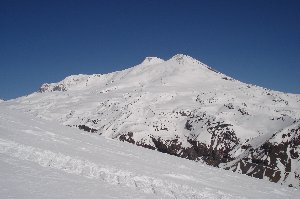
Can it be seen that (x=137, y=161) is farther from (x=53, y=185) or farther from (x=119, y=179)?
(x=53, y=185)

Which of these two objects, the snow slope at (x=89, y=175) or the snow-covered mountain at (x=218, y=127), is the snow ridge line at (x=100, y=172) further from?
the snow-covered mountain at (x=218, y=127)

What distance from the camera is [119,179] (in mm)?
9859

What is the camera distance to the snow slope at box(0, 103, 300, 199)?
7929 mm

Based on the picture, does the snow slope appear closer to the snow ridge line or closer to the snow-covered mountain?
the snow ridge line

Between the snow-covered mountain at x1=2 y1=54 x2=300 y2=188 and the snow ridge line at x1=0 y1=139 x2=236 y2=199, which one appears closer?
the snow ridge line at x1=0 y1=139 x2=236 y2=199

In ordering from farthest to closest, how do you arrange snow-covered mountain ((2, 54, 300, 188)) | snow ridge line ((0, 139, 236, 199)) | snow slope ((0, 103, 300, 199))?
snow-covered mountain ((2, 54, 300, 188))
snow ridge line ((0, 139, 236, 199))
snow slope ((0, 103, 300, 199))

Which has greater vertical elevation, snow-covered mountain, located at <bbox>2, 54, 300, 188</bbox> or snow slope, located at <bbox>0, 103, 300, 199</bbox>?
snow-covered mountain, located at <bbox>2, 54, 300, 188</bbox>

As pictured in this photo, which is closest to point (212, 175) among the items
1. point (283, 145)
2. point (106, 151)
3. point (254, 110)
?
point (106, 151)

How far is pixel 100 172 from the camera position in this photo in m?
10.2

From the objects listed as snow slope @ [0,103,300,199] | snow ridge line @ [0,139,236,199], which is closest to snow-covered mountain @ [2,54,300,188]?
snow slope @ [0,103,300,199]

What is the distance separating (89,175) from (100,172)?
530mm

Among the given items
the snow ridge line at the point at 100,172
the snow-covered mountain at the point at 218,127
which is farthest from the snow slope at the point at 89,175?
the snow-covered mountain at the point at 218,127


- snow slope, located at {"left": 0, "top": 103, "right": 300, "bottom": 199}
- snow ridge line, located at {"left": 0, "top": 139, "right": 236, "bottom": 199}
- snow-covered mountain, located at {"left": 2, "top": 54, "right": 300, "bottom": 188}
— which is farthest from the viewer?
snow-covered mountain, located at {"left": 2, "top": 54, "right": 300, "bottom": 188}

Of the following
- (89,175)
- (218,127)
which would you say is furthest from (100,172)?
(218,127)
